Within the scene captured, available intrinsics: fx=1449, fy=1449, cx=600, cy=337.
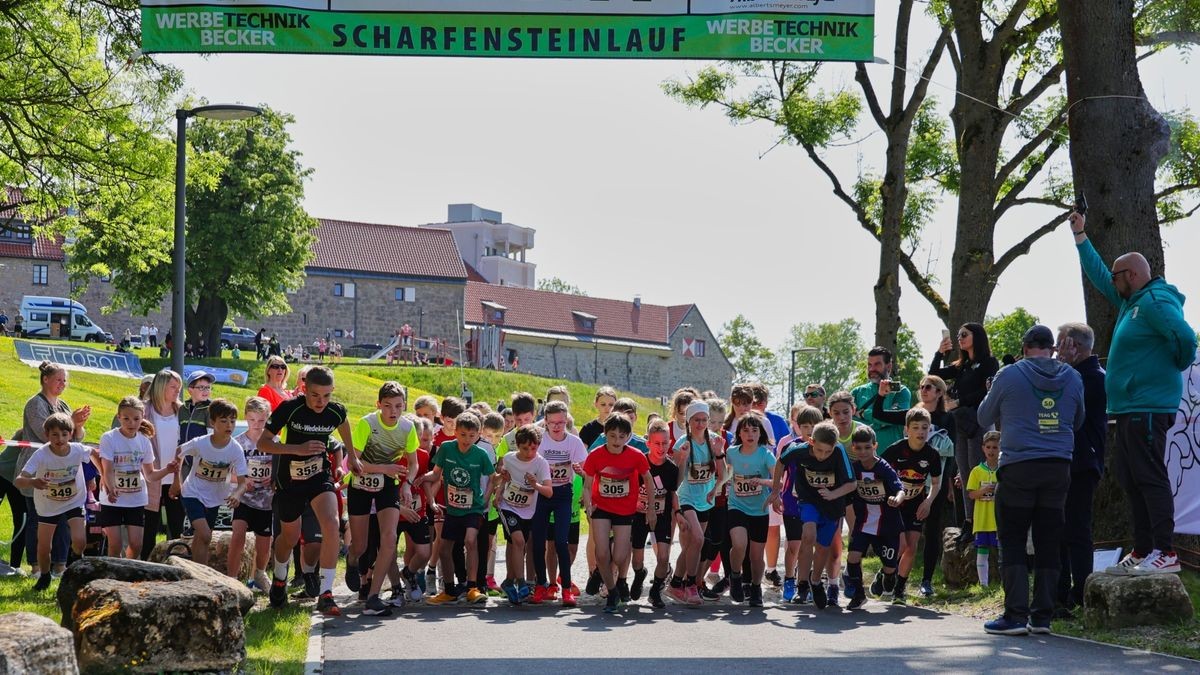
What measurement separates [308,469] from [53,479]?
230 cm

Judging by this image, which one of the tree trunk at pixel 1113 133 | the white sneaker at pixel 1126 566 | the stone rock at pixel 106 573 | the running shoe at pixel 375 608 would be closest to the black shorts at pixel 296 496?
the running shoe at pixel 375 608

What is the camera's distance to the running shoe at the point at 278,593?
11.2m

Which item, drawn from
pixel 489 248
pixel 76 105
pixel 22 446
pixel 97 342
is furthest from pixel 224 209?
pixel 489 248

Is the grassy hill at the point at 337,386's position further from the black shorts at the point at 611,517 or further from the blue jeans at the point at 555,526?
the black shorts at the point at 611,517

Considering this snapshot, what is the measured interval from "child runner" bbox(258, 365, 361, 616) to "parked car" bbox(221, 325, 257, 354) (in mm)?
71317

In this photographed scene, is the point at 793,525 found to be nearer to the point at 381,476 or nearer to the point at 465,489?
the point at 465,489

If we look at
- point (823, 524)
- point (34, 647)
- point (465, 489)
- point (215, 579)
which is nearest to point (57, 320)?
point (465, 489)

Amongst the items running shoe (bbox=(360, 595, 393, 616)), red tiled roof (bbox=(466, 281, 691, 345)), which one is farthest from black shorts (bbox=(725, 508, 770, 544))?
red tiled roof (bbox=(466, 281, 691, 345))

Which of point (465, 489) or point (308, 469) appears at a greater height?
point (308, 469)

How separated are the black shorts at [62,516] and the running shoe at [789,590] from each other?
6050 millimetres

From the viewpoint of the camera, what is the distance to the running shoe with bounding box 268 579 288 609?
11227 mm

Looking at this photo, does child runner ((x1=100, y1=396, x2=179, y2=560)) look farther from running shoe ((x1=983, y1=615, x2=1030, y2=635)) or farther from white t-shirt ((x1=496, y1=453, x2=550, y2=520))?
running shoe ((x1=983, y1=615, x2=1030, y2=635))

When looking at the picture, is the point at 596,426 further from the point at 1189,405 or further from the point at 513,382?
the point at 513,382

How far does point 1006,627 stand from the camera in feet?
32.0
